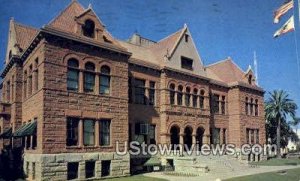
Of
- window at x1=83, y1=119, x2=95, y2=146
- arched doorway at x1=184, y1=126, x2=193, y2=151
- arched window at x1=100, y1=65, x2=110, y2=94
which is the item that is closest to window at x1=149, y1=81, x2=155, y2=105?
arched doorway at x1=184, y1=126, x2=193, y2=151

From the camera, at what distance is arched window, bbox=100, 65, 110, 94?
2605 cm

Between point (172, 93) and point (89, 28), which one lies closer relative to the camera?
point (89, 28)

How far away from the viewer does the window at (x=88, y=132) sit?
24.5m

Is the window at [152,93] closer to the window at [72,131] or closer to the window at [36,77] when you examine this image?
the window at [72,131]

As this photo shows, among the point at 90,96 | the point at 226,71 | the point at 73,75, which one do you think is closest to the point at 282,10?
the point at 90,96

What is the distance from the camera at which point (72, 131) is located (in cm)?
2378

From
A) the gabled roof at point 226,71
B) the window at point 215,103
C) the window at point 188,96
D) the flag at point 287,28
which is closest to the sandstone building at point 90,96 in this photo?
the window at point 188,96

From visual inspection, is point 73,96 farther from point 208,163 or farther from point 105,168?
point 208,163

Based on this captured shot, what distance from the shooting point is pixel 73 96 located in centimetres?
2397

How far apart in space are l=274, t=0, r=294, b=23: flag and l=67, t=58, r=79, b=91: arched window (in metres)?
14.1

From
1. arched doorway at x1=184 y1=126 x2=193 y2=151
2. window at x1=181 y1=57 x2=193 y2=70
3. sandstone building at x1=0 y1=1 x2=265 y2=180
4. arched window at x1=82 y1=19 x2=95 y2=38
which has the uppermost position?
arched window at x1=82 y1=19 x2=95 y2=38

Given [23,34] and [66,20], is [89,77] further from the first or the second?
[23,34]

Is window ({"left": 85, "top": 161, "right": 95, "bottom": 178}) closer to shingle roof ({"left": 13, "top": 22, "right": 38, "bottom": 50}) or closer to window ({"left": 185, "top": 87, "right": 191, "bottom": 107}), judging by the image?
shingle roof ({"left": 13, "top": 22, "right": 38, "bottom": 50})

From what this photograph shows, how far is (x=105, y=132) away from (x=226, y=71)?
23731mm
